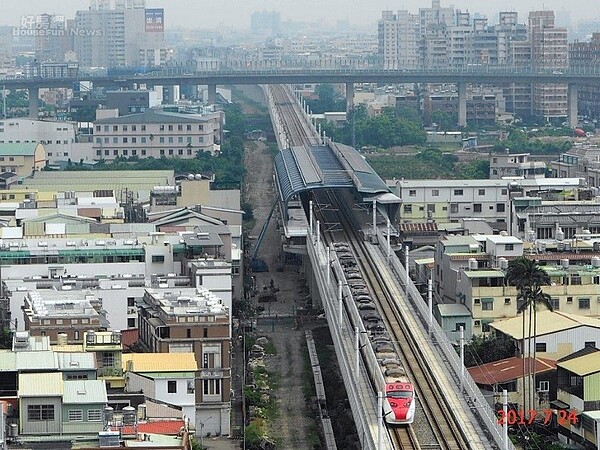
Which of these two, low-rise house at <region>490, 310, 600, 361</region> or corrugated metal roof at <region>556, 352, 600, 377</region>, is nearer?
corrugated metal roof at <region>556, 352, 600, 377</region>

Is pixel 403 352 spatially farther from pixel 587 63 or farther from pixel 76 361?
pixel 587 63

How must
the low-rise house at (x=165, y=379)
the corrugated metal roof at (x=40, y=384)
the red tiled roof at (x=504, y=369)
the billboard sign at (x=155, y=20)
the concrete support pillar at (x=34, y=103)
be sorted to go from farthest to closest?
the billboard sign at (x=155, y=20) → the concrete support pillar at (x=34, y=103) → the red tiled roof at (x=504, y=369) → the low-rise house at (x=165, y=379) → the corrugated metal roof at (x=40, y=384)

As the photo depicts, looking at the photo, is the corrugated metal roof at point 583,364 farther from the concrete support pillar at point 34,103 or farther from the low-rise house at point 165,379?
the concrete support pillar at point 34,103

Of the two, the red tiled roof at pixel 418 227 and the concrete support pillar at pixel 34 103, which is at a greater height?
the concrete support pillar at pixel 34 103

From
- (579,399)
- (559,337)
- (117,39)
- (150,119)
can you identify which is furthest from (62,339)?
(117,39)

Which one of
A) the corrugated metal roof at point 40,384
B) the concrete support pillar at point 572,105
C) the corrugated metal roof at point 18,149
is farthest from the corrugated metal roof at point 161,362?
the concrete support pillar at point 572,105

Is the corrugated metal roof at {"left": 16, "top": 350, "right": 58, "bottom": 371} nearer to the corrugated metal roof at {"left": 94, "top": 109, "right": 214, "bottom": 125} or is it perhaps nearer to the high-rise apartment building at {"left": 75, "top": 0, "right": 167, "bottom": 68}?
the corrugated metal roof at {"left": 94, "top": 109, "right": 214, "bottom": 125}
